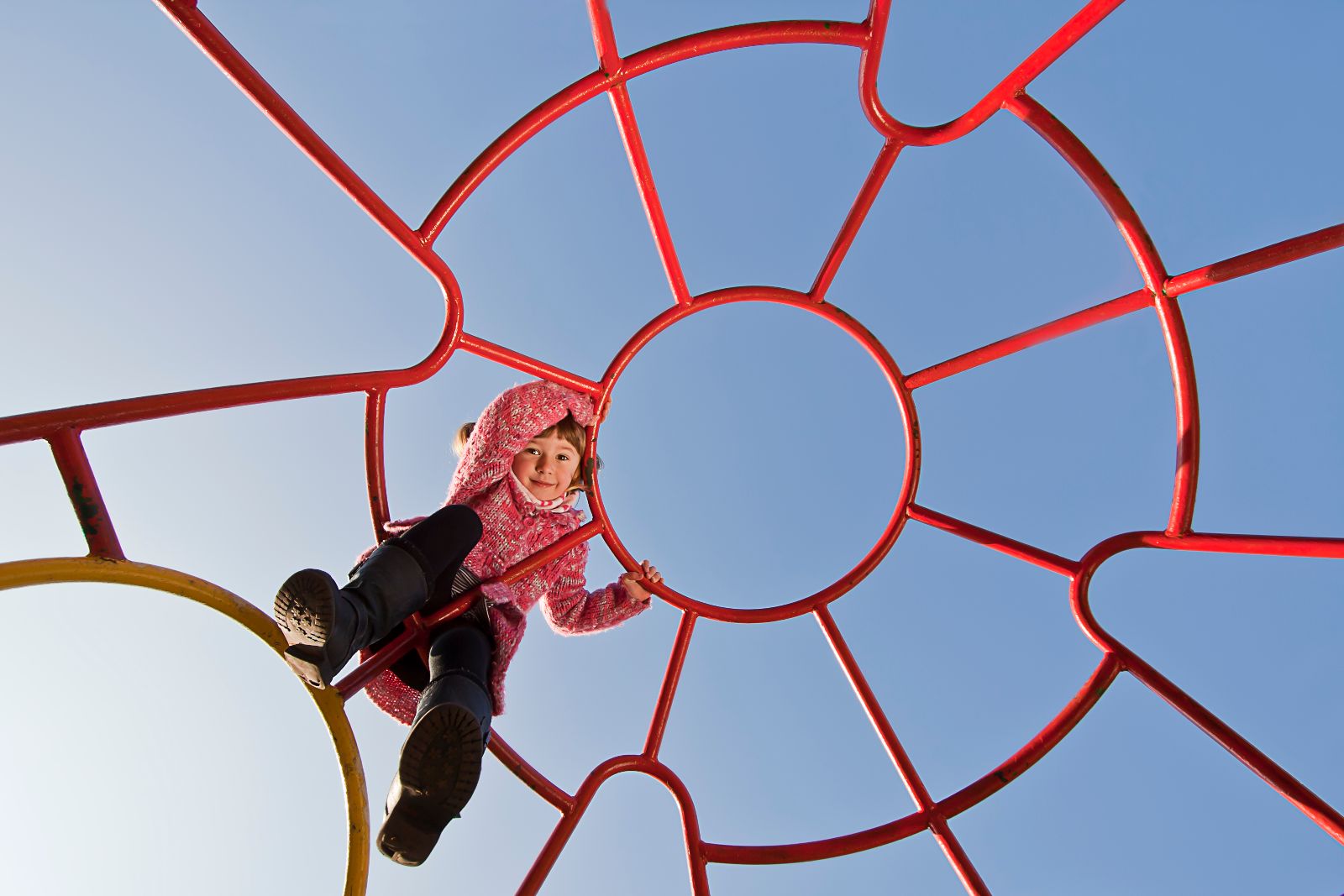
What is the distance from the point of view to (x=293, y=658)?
2080mm

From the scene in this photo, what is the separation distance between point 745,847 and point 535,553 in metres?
1.35

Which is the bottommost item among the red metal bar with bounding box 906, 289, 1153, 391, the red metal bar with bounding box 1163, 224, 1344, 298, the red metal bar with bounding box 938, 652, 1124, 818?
the red metal bar with bounding box 938, 652, 1124, 818

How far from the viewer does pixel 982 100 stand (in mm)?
2682

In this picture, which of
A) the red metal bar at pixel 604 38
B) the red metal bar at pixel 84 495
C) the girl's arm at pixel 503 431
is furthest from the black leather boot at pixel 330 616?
the red metal bar at pixel 604 38

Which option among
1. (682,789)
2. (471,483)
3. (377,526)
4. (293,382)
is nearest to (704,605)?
(682,789)

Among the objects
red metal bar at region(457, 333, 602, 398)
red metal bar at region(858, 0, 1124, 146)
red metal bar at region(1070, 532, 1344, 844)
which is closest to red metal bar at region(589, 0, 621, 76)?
red metal bar at region(858, 0, 1124, 146)

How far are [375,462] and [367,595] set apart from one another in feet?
4.23

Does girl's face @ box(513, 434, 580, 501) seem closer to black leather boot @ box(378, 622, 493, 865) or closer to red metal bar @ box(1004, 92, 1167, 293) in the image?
black leather boot @ box(378, 622, 493, 865)

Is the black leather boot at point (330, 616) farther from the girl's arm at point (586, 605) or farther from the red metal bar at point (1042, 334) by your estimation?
the red metal bar at point (1042, 334)

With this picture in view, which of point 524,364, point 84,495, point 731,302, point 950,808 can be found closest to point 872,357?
point 731,302

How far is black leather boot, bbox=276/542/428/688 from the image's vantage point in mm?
2049

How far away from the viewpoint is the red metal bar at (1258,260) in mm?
2285

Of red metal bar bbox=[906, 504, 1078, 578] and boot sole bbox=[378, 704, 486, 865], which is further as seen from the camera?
red metal bar bbox=[906, 504, 1078, 578]

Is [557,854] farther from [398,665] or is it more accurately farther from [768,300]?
[768,300]
